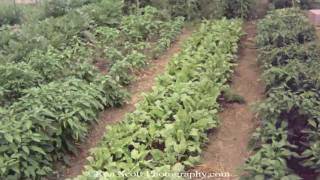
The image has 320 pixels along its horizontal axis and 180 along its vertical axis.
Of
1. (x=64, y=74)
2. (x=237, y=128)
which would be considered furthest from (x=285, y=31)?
(x=64, y=74)

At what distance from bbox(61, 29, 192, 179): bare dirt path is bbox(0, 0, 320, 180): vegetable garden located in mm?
78

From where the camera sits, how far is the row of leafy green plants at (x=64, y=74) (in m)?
4.16

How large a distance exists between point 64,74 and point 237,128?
214 cm

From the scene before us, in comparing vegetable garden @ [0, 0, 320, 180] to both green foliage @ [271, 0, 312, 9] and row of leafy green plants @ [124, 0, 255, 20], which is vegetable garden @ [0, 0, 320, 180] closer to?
row of leafy green plants @ [124, 0, 255, 20]

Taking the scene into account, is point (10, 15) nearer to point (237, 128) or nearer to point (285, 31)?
point (285, 31)

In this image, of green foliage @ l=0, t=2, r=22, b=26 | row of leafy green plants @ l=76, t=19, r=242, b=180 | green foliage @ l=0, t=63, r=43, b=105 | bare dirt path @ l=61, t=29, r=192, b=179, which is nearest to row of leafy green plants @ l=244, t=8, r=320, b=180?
row of leafy green plants @ l=76, t=19, r=242, b=180

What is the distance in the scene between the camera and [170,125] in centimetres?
470

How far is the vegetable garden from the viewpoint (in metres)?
4.08

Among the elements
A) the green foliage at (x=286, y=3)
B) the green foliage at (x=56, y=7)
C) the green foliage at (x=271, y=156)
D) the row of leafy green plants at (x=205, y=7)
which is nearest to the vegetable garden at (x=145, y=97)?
the green foliage at (x=271, y=156)

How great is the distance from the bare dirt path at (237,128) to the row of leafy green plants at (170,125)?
0.47ft

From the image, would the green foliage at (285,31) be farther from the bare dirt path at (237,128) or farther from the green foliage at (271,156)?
the green foliage at (271,156)

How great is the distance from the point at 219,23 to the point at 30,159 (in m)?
5.38

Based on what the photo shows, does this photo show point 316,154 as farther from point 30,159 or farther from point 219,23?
point 219,23

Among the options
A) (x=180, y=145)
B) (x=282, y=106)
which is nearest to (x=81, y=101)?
(x=180, y=145)
